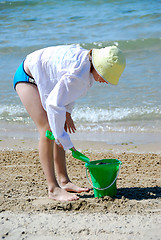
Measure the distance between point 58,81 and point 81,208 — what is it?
3.31ft

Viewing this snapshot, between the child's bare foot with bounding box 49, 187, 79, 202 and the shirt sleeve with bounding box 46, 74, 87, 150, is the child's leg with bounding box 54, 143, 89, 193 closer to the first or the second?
the child's bare foot with bounding box 49, 187, 79, 202

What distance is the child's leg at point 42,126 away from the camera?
3223 millimetres

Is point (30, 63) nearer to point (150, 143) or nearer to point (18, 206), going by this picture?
point (18, 206)

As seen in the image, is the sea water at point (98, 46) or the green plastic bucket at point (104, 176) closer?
the green plastic bucket at point (104, 176)

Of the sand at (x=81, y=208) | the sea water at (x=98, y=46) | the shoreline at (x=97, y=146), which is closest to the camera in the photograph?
the sand at (x=81, y=208)

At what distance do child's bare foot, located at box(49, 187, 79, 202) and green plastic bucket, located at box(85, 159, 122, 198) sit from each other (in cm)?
20

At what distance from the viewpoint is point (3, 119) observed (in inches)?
266

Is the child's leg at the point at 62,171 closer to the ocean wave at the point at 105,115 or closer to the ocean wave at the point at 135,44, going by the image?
the ocean wave at the point at 105,115

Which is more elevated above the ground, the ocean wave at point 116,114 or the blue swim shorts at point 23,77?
the blue swim shorts at point 23,77

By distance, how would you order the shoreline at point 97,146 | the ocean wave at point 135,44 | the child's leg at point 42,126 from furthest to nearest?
the ocean wave at point 135,44 → the shoreline at point 97,146 → the child's leg at point 42,126

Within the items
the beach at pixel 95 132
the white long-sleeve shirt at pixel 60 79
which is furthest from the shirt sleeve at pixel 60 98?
the beach at pixel 95 132

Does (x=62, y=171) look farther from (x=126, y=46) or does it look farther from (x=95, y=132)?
(x=126, y=46)

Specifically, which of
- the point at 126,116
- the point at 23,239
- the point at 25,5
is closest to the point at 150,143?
the point at 126,116

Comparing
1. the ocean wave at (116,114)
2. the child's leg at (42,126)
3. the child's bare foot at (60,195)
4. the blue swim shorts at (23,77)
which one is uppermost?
the blue swim shorts at (23,77)
